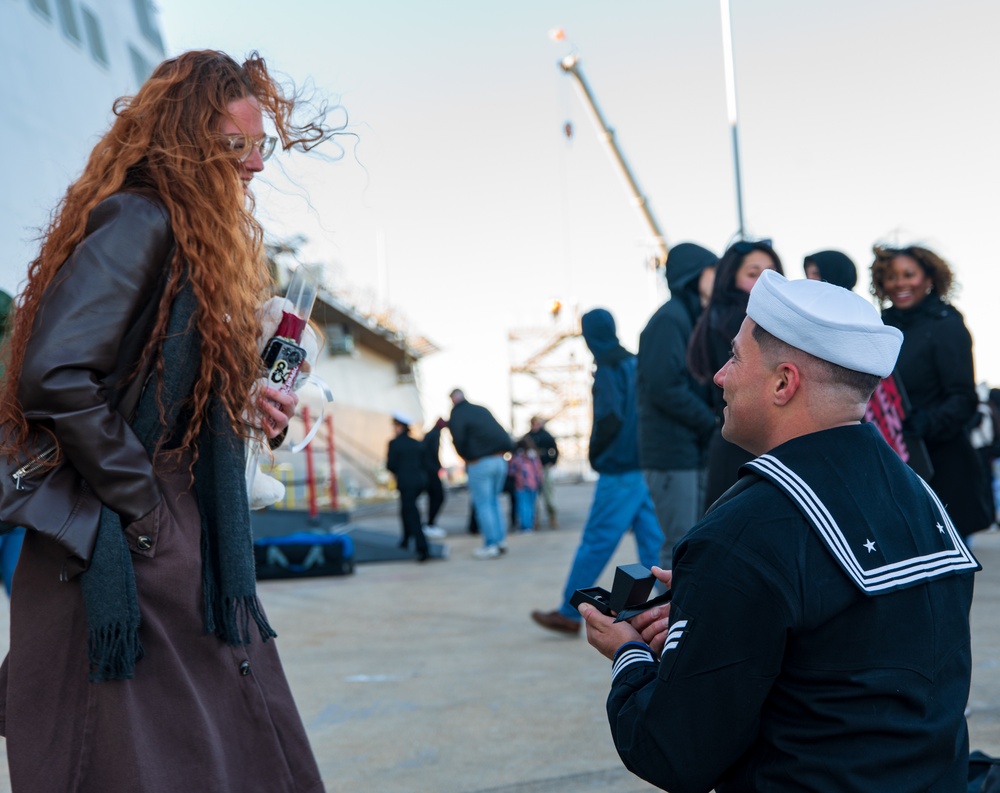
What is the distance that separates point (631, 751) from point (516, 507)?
51.3 feet

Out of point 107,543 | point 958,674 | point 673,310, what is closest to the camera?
point 958,674

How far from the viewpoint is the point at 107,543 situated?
6.47 feet

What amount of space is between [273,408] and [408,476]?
34.6 ft

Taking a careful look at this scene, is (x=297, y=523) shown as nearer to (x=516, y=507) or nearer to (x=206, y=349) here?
(x=516, y=507)

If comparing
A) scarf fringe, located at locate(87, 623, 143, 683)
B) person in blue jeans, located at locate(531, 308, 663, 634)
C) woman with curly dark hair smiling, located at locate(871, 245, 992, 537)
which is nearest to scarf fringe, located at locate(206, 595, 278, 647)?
scarf fringe, located at locate(87, 623, 143, 683)

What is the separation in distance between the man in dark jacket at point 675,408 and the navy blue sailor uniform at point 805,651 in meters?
3.25

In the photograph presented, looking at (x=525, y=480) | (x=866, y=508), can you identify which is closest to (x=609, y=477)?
(x=866, y=508)

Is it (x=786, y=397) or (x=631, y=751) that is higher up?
(x=786, y=397)

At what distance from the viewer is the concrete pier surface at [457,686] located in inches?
147

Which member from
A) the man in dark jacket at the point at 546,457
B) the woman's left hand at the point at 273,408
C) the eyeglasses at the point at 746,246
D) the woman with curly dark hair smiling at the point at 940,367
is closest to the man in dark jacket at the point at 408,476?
the man in dark jacket at the point at 546,457

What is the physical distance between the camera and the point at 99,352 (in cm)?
201

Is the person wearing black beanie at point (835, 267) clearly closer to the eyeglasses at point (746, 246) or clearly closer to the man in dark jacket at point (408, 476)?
the eyeglasses at point (746, 246)

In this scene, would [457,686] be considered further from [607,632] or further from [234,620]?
[607,632]

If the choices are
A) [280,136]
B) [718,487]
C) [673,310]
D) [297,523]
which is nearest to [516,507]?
[297,523]
